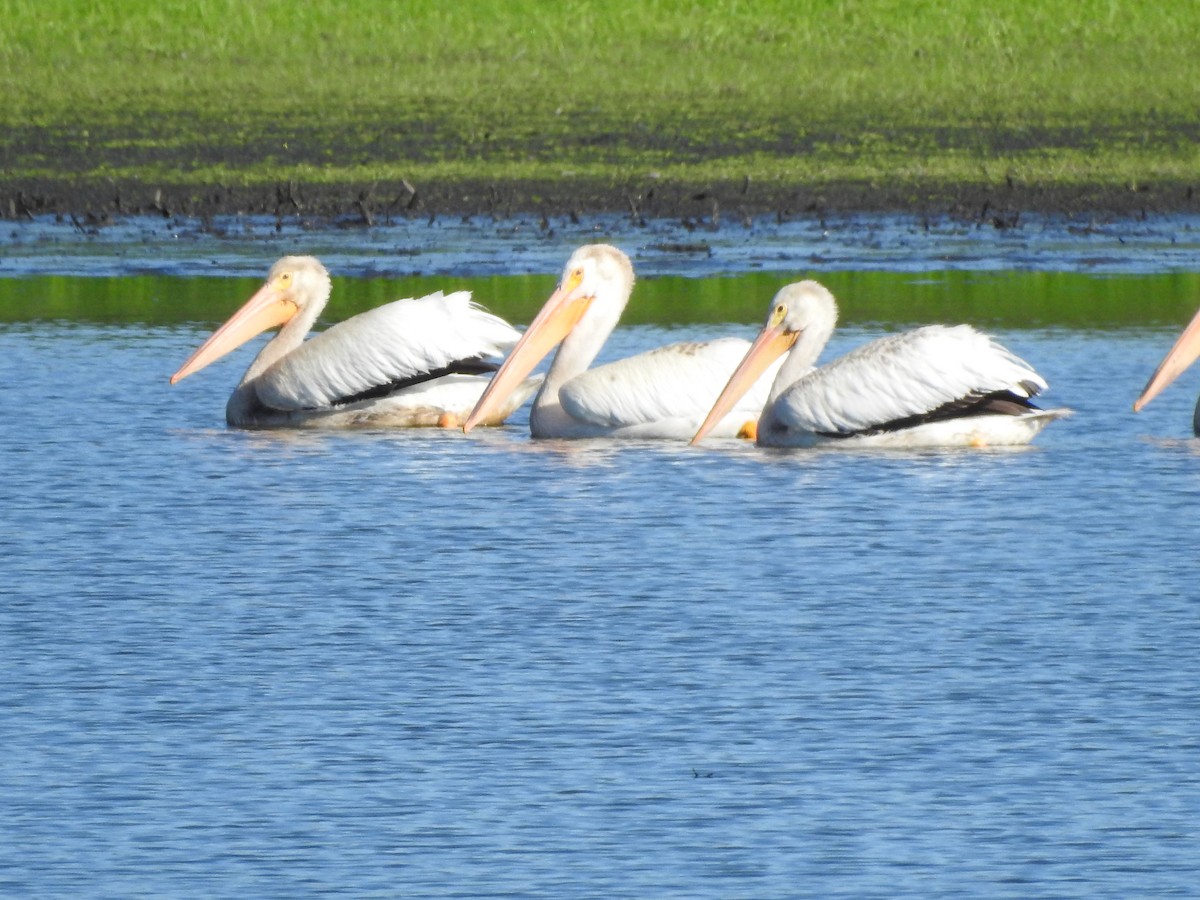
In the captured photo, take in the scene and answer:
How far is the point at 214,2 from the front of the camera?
27.9 meters

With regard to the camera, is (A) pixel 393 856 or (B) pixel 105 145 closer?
(A) pixel 393 856

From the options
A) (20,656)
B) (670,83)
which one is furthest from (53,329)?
(670,83)

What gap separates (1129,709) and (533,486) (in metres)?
3.44

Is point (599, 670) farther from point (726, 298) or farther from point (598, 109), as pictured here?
point (598, 109)

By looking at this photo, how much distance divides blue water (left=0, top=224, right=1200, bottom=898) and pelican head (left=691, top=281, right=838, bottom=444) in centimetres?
24

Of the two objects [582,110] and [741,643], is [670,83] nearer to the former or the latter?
[582,110]

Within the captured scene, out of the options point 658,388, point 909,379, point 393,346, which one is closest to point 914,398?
point 909,379

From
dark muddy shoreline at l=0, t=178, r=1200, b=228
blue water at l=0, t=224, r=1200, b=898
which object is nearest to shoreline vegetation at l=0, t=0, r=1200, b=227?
dark muddy shoreline at l=0, t=178, r=1200, b=228

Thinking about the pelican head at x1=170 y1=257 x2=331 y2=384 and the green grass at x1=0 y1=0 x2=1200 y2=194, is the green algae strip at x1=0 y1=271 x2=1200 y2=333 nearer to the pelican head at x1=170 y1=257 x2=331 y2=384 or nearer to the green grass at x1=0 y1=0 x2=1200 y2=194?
the pelican head at x1=170 y1=257 x2=331 y2=384

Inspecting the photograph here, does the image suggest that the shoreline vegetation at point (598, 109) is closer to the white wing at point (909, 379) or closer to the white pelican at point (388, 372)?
the white pelican at point (388, 372)

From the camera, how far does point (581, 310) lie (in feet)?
34.1

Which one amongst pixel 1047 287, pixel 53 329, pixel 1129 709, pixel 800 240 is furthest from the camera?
pixel 800 240

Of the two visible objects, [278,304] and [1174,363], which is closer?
[1174,363]

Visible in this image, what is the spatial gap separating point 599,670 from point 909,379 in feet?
11.3
